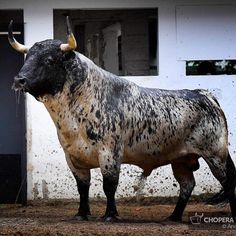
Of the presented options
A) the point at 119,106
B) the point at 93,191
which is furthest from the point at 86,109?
the point at 93,191

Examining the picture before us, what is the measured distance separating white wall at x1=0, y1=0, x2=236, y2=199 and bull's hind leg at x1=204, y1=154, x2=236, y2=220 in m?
2.50

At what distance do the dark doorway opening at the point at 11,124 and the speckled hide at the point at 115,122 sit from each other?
312 centimetres

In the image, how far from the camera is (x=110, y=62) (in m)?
12.6

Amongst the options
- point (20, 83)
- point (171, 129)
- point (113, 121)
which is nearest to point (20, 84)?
point (20, 83)

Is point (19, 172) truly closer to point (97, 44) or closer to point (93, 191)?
point (93, 191)

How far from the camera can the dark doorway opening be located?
12477 mm

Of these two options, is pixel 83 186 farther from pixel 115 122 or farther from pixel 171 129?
pixel 171 129

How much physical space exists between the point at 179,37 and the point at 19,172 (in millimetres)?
3323

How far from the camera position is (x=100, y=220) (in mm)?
9367

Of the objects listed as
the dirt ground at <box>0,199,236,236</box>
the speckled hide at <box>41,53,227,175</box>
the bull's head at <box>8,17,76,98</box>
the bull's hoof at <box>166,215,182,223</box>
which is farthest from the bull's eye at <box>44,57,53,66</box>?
the bull's hoof at <box>166,215,182,223</box>

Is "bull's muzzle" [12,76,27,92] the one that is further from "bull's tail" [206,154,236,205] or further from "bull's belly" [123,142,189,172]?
"bull's tail" [206,154,236,205]

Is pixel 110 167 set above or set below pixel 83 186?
above

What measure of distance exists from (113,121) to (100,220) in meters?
1.21

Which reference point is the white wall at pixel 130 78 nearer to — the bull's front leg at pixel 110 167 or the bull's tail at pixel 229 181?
the bull's tail at pixel 229 181
